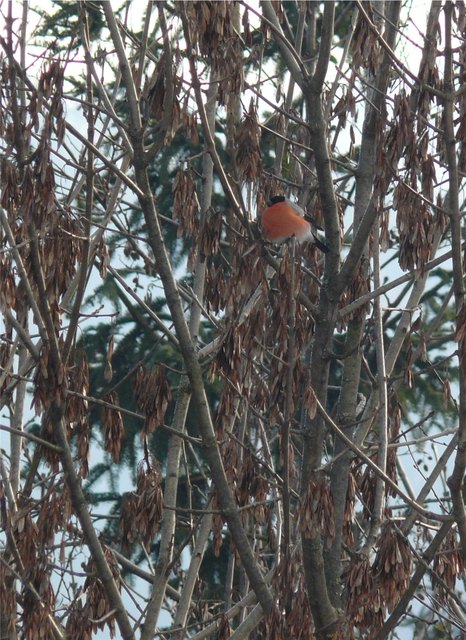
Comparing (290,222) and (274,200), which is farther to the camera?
(290,222)

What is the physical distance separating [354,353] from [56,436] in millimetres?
1520

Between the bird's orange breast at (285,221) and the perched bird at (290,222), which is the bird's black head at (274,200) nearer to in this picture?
the perched bird at (290,222)

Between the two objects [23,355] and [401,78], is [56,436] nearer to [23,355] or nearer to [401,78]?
[23,355]

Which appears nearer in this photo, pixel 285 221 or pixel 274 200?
pixel 274 200

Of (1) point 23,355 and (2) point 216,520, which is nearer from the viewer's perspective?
(2) point 216,520

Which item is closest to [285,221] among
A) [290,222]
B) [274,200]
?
[290,222]

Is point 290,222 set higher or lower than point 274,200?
higher

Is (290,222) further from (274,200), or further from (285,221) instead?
(274,200)

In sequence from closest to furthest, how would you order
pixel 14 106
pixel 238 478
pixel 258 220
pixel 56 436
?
pixel 14 106
pixel 56 436
pixel 238 478
pixel 258 220

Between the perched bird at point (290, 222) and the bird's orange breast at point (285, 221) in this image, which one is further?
the bird's orange breast at point (285, 221)

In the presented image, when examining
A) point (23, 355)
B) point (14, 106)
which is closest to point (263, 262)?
point (14, 106)

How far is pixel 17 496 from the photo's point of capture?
386cm

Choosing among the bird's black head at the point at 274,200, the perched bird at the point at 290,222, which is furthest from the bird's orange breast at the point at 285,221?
the bird's black head at the point at 274,200

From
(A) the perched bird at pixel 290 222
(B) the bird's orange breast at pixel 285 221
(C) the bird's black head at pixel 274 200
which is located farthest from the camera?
(B) the bird's orange breast at pixel 285 221
